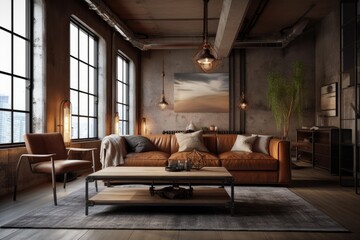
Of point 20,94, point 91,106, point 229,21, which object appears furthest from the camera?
point 91,106

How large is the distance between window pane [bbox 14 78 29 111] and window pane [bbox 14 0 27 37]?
0.76m

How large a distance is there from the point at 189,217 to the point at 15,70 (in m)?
3.53

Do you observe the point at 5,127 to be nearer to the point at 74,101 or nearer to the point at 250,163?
the point at 74,101

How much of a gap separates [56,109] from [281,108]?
6.03 meters

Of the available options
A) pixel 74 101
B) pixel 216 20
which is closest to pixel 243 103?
pixel 216 20

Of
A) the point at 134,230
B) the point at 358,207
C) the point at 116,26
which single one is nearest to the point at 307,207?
the point at 358,207

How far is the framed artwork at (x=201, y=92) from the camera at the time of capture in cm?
1107

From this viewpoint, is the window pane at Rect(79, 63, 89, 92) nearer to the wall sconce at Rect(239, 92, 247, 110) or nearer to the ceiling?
the ceiling

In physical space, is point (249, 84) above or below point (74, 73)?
above

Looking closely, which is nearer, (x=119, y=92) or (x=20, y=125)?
(x=20, y=125)

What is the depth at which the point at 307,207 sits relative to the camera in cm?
409

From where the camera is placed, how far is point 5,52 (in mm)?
4949

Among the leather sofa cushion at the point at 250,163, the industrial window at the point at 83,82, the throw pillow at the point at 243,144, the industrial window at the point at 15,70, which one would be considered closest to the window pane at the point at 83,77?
the industrial window at the point at 83,82

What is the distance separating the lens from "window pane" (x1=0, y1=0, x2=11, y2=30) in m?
4.88
